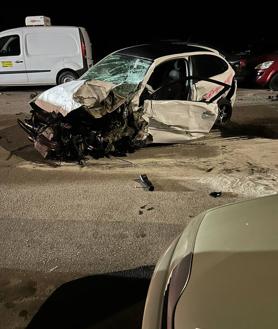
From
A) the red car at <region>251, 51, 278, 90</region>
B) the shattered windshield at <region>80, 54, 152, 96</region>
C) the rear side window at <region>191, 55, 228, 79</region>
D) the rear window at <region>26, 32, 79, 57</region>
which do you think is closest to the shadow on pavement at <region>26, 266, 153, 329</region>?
Answer: the shattered windshield at <region>80, 54, 152, 96</region>

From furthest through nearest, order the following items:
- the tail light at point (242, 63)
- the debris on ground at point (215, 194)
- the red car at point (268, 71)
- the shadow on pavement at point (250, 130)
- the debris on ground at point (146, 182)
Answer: the tail light at point (242, 63) < the red car at point (268, 71) < the shadow on pavement at point (250, 130) < the debris on ground at point (146, 182) < the debris on ground at point (215, 194)

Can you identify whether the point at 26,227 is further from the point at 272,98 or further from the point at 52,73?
the point at 52,73

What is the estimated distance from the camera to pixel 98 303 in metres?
3.71

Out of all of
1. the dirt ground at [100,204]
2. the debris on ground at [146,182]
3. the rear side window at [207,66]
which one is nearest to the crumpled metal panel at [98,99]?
the dirt ground at [100,204]

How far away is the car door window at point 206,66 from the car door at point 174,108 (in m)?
0.19

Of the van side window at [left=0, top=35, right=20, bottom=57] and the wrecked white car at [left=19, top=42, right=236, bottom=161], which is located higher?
the wrecked white car at [left=19, top=42, right=236, bottom=161]

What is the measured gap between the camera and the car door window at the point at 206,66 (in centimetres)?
842

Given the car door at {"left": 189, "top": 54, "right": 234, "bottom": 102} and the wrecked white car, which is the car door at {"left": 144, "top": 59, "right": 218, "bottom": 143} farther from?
the car door at {"left": 189, "top": 54, "right": 234, "bottom": 102}

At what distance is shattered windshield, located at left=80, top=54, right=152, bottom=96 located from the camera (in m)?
7.68

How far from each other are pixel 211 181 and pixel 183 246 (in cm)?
373

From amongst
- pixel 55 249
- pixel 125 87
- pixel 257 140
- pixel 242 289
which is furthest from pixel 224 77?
pixel 242 289

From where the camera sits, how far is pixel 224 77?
353 inches

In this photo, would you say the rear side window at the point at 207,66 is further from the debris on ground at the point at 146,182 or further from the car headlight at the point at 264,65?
the car headlight at the point at 264,65

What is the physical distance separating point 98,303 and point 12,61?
12.9 metres
